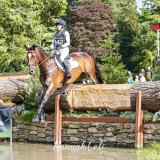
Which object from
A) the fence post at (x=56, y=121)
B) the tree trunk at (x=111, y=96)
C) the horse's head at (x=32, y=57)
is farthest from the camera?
the fence post at (x=56, y=121)

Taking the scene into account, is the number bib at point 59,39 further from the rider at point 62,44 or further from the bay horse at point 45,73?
the bay horse at point 45,73

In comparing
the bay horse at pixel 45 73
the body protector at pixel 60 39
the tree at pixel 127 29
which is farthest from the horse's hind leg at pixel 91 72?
the tree at pixel 127 29

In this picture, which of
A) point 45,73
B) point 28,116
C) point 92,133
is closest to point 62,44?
point 45,73

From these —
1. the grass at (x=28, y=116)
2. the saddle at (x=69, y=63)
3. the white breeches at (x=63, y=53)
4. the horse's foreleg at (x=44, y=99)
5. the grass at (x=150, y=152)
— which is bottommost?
the grass at (x=150, y=152)

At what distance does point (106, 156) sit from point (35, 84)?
13.8ft

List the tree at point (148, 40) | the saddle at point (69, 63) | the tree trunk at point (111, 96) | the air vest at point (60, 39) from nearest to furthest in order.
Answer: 1. the tree trunk at point (111, 96)
2. the saddle at point (69, 63)
3. the air vest at point (60, 39)
4. the tree at point (148, 40)

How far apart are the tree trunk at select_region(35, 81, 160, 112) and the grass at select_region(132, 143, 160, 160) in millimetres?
1008

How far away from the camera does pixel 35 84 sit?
1040 centimetres

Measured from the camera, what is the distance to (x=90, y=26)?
3162cm

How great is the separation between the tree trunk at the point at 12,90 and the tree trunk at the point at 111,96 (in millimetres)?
1716

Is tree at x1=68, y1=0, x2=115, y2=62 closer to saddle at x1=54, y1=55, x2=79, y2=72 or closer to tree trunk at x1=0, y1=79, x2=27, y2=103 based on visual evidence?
tree trunk at x1=0, y1=79, x2=27, y2=103

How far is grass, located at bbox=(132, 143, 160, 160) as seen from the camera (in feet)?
21.9

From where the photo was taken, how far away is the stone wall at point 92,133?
8086 millimetres

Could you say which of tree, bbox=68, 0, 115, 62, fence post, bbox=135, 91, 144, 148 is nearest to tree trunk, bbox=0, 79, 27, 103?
fence post, bbox=135, 91, 144, 148
